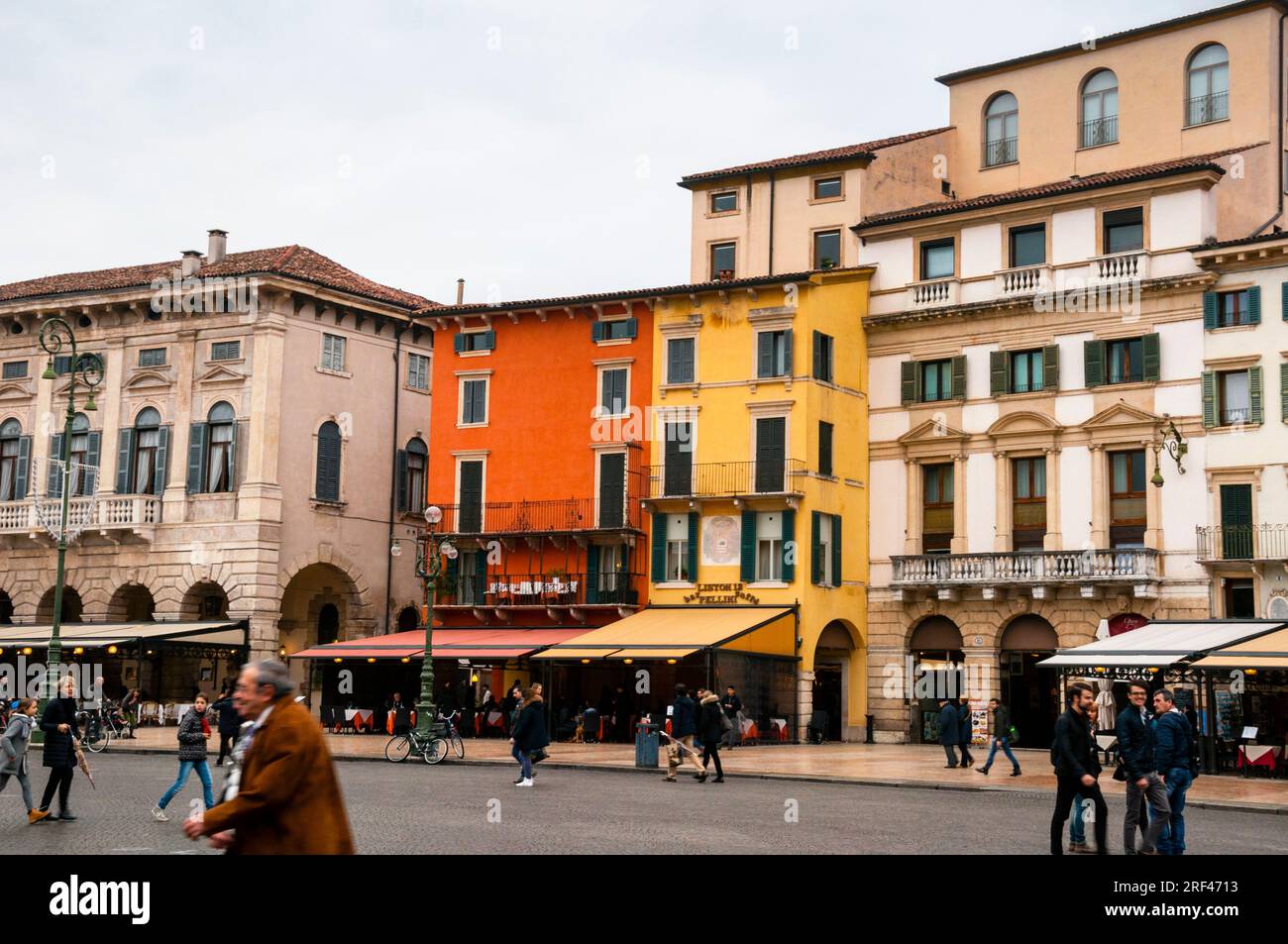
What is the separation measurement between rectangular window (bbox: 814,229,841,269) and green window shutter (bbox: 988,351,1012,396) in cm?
540

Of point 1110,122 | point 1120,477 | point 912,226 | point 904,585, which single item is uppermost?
point 1110,122

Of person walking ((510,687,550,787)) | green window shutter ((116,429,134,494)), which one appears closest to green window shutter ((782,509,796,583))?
person walking ((510,687,550,787))

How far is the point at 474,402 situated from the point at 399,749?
16540 millimetres

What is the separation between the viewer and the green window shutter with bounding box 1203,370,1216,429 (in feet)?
124

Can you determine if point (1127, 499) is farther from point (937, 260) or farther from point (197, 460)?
point (197, 460)

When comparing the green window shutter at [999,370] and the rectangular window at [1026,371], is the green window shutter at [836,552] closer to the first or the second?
the green window shutter at [999,370]

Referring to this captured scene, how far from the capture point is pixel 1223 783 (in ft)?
94.4

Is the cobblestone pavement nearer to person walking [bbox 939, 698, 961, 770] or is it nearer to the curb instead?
the curb

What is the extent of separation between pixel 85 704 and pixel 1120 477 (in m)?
27.9

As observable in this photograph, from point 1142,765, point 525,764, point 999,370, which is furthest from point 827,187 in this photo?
point 1142,765

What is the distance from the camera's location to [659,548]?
4375 centimetres

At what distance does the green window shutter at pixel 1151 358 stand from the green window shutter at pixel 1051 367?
2397mm
